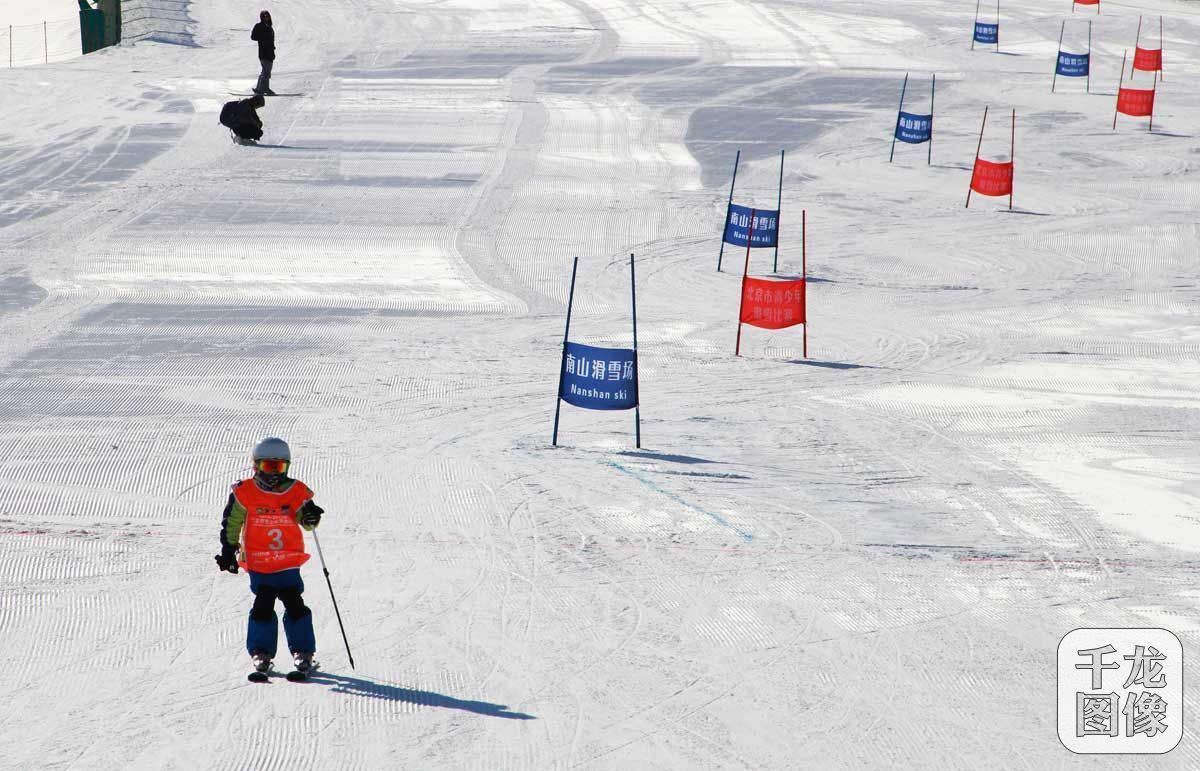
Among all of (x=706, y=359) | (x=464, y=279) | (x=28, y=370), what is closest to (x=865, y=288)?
(x=706, y=359)

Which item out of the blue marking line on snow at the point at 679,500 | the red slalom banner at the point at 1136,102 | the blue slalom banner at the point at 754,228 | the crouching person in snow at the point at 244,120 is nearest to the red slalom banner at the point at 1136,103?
the red slalom banner at the point at 1136,102

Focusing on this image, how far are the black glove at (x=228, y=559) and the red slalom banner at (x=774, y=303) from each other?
28.0ft

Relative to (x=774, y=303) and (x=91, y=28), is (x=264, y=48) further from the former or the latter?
(x=774, y=303)

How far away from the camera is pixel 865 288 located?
18.7 metres

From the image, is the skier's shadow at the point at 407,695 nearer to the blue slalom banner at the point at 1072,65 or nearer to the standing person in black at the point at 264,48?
the standing person in black at the point at 264,48

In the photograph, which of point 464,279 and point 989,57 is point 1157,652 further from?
point 989,57

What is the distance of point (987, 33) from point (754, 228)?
20972mm

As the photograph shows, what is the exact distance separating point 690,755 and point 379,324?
999 centimetres

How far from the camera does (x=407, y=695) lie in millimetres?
8242

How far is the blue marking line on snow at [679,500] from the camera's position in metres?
11.0

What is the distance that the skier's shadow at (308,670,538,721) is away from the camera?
26.5 feet

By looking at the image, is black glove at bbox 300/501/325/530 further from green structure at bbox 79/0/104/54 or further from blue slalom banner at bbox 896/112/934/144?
green structure at bbox 79/0/104/54

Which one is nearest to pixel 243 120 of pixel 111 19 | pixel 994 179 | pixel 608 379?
pixel 111 19

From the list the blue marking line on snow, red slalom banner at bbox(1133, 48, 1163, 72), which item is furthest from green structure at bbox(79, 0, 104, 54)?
the blue marking line on snow
